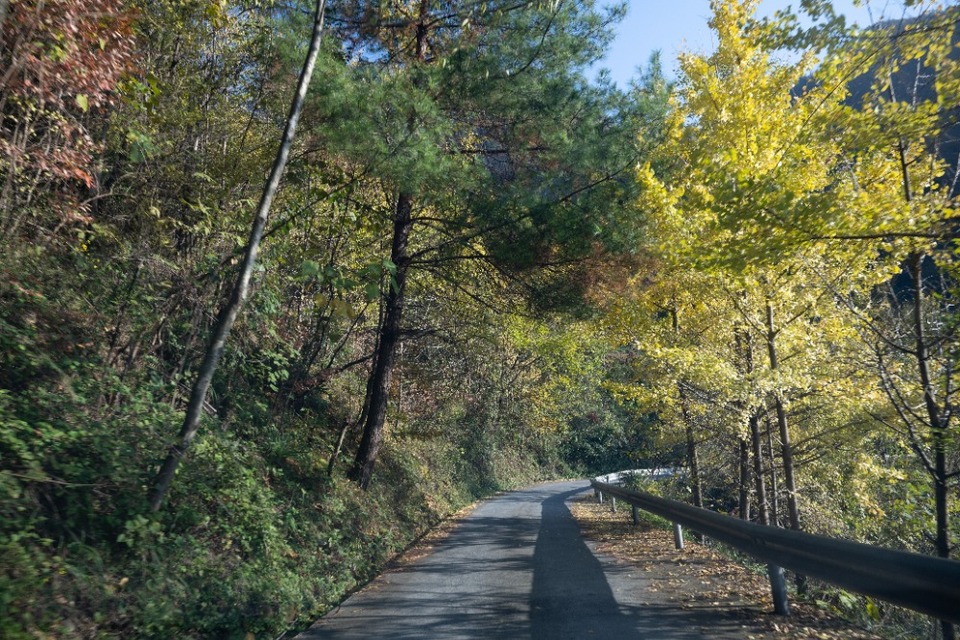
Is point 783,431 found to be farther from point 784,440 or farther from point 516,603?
point 516,603

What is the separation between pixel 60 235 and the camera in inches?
309

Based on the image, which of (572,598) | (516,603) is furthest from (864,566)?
(516,603)

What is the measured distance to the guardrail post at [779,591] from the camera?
5.87 meters

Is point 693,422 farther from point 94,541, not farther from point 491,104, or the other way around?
point 94,541

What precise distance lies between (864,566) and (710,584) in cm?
347

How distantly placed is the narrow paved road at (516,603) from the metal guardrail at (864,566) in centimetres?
79

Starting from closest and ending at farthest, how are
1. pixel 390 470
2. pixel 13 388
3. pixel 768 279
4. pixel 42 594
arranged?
pixel 42 594, pixel 13 388, pixel 768 279, pixel 390 470

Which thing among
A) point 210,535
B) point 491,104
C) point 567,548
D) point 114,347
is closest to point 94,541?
point 210,535

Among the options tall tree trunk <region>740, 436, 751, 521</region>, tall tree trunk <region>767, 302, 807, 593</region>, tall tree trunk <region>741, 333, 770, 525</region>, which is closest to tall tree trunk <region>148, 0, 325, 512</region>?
tall tree trunk <region>767, 302, 807, 593</region>

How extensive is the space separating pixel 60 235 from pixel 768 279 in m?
11.1

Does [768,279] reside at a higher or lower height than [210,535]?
higher

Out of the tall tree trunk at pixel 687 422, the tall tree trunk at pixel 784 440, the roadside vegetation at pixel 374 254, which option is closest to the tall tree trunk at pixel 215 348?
the roadside vegetation at pixel 374 254

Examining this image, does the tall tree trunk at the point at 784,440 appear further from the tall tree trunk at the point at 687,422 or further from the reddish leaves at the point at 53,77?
the reddish leaves at the point at 53,77

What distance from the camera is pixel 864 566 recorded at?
13.9ft
